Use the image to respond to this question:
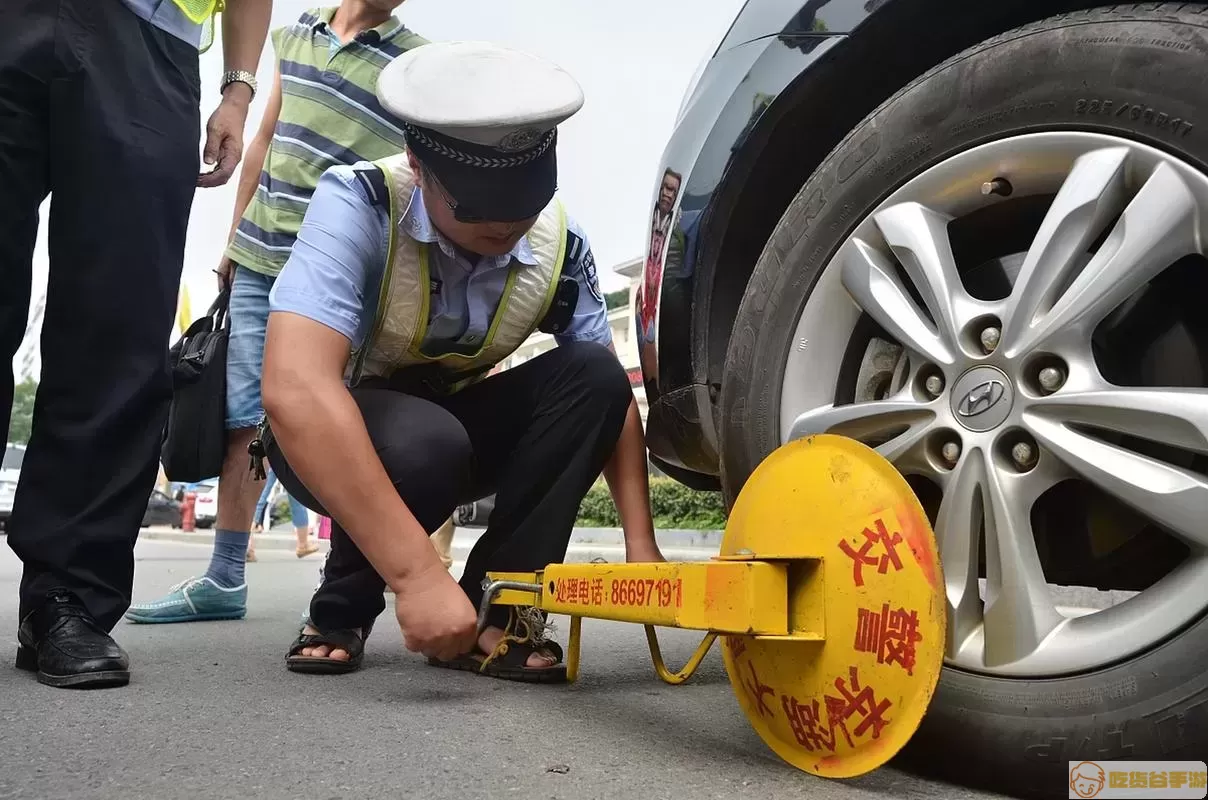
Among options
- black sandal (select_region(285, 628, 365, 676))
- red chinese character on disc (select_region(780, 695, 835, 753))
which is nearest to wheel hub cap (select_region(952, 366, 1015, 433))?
red chinese character on disc (select_region(780, 695, 835, 753))

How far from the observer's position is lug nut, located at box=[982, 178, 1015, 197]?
128cm

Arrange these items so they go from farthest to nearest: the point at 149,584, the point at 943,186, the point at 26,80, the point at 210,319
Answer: the point at 149,584 < the point at 210,319 < the point at 26,80 < the point at 943,186

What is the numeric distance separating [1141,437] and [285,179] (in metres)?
2.43

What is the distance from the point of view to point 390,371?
7.25ft

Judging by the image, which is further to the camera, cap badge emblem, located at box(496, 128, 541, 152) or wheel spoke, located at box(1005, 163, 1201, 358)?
cap badge emblem, located at box(496, 128, 541, 152)

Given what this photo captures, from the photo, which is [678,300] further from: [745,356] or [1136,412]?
[1136,412]

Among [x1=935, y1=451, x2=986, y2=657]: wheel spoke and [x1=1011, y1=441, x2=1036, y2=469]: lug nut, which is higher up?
[x1=1011, y1=441, x2=1036, y2=469]: lug nut

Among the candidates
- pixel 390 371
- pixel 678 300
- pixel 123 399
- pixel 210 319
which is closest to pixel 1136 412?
pixel 678 300

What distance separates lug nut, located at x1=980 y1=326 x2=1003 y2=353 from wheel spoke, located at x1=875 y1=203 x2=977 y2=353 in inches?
1.2

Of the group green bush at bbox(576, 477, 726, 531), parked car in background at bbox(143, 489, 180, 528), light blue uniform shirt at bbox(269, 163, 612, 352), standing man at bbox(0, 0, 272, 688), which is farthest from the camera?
parked car in background at bbox(143, 489, 180, 528)

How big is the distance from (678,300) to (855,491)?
26.9 inches

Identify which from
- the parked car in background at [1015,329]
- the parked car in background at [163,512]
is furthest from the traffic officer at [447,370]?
the parked car in background at [163,512]

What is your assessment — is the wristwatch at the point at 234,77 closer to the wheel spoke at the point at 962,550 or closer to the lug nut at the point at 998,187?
the lug nut at the point at 998,187

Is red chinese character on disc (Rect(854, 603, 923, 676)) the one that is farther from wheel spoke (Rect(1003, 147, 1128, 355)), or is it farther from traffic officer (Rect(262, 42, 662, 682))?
traffic officer (Rect(262, 42, 662, 682))
